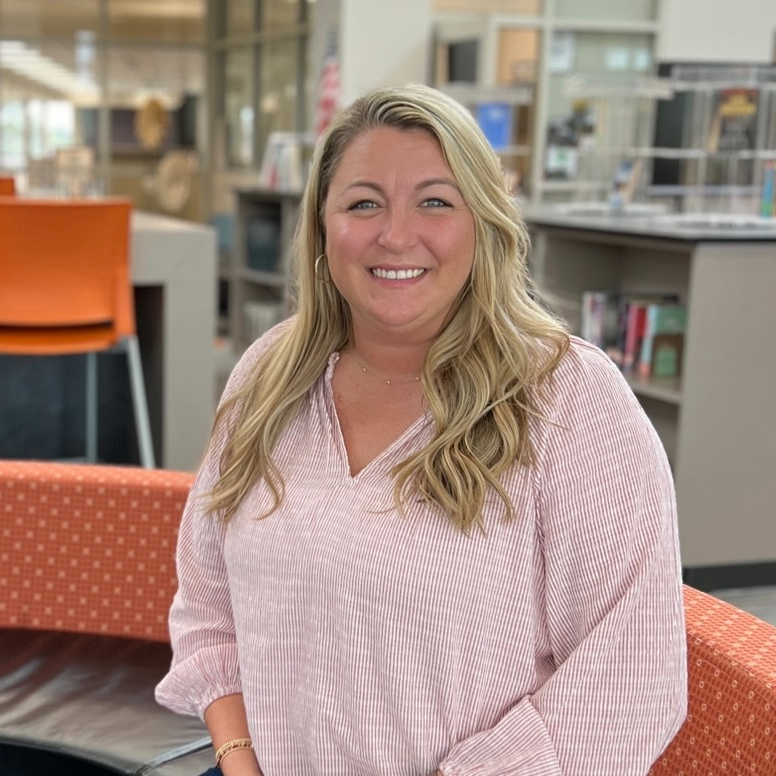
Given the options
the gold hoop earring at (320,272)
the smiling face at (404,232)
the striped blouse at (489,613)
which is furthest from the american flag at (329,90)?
the striped blouse at (489,613)

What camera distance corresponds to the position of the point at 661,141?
4395 mm

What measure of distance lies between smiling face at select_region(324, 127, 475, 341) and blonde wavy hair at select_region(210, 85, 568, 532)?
2 cm

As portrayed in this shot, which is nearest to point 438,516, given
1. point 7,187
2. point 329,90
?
point 7,187

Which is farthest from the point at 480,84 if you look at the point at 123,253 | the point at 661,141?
the point at 123,253

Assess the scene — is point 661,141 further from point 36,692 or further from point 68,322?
point 36,692

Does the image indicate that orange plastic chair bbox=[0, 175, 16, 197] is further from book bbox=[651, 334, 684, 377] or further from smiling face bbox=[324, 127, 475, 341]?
smiling face bbox=[324, 127, 475, 341]

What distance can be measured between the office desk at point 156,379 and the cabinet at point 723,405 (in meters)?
1.38

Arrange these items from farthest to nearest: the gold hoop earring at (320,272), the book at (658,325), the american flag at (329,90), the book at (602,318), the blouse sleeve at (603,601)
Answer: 1. the american flag at (329,90)
2. the book at (602,318)
3. the book at (658,325)
4. the gold hoop earring at (320,272)
5. the blouse sleeve at (603,601)

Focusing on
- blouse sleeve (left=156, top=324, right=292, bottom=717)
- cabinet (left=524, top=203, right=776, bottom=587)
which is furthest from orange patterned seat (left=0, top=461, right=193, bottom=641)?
cabinet (left=524, top=203, right=776, bottom=587)

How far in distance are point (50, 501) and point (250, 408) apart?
2.06 ft

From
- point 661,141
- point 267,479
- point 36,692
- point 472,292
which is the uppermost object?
point 661,141

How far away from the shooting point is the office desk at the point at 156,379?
388cm

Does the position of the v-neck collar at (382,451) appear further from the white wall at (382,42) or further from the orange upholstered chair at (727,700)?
the white wall at (382,42)

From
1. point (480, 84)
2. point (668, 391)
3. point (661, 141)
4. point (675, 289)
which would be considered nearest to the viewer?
point (668, 391)
